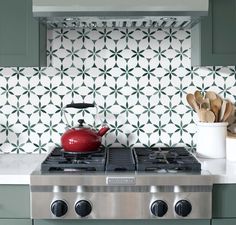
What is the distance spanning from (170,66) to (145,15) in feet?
1.78

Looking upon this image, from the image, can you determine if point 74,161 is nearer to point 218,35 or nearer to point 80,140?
point 80,140

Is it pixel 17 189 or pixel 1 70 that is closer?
pixel 17 189

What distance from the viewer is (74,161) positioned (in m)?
2.43

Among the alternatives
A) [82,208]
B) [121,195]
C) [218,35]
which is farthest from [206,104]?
[82,208]

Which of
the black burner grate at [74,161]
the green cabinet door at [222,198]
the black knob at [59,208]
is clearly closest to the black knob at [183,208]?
the green cabinet door at [222,198]

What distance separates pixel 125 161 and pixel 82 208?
0.37 meters

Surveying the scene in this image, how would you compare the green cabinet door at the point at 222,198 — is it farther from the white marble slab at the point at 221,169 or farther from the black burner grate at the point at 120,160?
the black burner grate at the point at 120,160

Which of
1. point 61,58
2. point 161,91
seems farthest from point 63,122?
point 161,91

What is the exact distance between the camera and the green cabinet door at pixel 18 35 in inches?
99.5

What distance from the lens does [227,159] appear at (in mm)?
2631

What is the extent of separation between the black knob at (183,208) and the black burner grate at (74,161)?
385 mm

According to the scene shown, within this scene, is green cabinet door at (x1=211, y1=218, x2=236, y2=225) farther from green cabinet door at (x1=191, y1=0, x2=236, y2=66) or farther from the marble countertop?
green cabinet door at (x1=191, y1=0, x2=236, y2=66)

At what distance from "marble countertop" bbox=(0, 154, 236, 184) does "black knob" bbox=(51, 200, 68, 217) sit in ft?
0.55

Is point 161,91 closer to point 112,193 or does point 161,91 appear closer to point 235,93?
Answer: point 235,93
